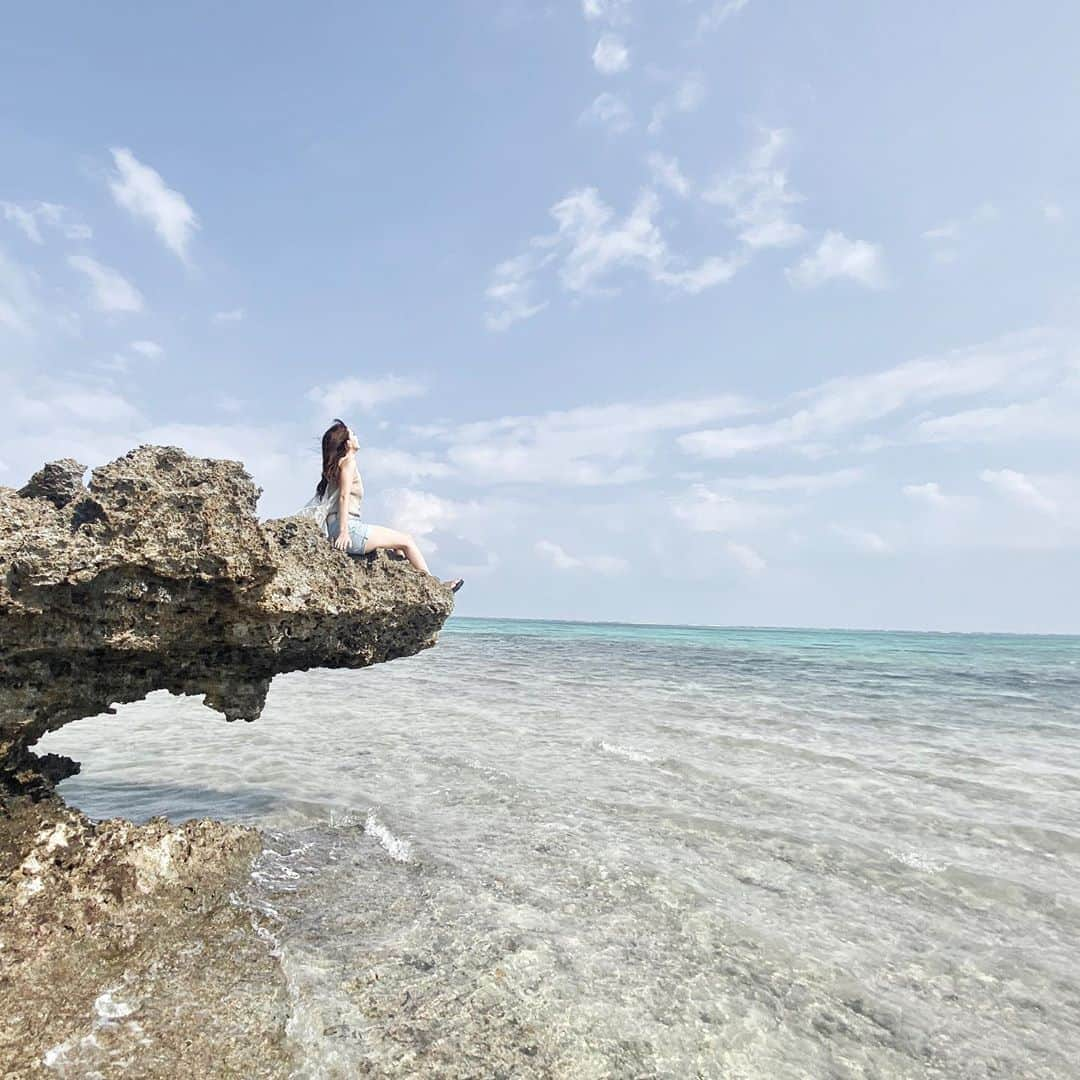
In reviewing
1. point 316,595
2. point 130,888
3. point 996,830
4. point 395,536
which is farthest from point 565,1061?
point 996,830

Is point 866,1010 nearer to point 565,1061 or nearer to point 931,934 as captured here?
point 931,934

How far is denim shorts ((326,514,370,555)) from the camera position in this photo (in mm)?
7211

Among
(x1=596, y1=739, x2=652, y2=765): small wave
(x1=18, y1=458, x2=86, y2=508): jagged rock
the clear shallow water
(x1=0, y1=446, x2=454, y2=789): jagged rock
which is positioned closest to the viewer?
the clear shallow water

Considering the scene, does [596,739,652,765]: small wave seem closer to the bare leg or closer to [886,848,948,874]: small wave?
[886,848,948,874]: small wave

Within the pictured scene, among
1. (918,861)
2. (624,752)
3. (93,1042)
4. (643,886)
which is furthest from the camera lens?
(624,752)

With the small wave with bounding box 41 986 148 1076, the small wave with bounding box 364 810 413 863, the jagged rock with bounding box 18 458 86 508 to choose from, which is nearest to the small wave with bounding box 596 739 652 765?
the small wave with bounding box 364 810 413 863

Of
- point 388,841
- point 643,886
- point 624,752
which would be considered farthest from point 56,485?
point 624,752

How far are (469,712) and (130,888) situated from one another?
9.68m

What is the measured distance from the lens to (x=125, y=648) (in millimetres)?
5297

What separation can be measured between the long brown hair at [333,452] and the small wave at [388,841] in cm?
367

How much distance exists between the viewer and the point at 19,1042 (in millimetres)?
3363

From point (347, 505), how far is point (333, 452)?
0.82 meters

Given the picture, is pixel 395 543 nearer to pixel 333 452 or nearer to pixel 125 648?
pixel 333 452

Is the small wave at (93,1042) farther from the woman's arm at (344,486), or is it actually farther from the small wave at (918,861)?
the small wave at (918,861)
